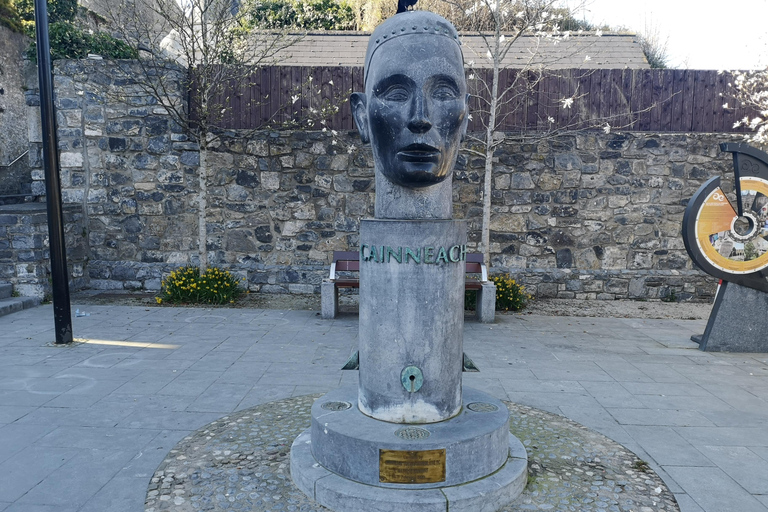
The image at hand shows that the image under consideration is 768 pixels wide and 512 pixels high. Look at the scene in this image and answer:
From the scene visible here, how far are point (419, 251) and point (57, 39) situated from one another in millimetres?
10287

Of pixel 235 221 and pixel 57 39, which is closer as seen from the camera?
pixel 235 221

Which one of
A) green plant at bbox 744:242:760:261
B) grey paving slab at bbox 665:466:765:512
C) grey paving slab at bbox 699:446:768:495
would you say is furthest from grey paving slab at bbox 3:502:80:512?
green plant at bbox 744:242:760:261

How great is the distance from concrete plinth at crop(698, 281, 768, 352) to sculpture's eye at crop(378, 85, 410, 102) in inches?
195

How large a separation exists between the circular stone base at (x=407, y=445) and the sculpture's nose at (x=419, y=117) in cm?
163

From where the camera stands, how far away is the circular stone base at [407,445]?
269cm

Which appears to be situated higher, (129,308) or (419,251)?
(419,251)

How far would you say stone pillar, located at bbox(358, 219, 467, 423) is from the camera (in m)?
2.88

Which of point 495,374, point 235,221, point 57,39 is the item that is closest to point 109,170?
point 235,221

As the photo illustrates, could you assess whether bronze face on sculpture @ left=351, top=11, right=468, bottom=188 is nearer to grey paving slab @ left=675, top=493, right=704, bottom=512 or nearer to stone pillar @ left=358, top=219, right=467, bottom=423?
stone pillar @ left=358, top=219, right=467, bottom=423

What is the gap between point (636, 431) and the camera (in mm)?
3689

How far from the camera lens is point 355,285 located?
704 centimetres

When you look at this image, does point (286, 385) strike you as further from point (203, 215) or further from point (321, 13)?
point (321, 13)

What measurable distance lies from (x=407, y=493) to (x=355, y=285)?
4514 mm

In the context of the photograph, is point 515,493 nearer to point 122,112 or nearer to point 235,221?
point 235,221
